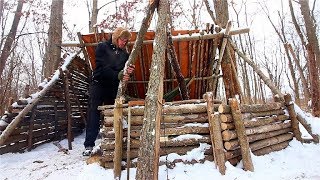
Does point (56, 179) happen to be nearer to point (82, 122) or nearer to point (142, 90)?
point (142, 90)

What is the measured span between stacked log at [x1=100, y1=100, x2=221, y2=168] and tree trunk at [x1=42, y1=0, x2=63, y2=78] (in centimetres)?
444

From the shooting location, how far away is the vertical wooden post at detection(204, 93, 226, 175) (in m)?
4.01

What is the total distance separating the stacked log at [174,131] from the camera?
4.29 m

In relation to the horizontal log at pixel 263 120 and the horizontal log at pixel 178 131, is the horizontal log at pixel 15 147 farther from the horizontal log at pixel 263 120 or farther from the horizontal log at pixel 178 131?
the horizontal log at pixel 263 120

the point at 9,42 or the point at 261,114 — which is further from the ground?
the point at 9,42

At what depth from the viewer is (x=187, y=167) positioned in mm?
4152

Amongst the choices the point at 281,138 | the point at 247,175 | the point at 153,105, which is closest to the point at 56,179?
the point at 153,105

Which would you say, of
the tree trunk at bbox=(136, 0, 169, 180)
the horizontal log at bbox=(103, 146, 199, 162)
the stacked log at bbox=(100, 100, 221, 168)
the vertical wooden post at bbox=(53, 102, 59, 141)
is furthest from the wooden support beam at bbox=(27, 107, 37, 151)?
the tree trunk at bbox=(136, 0, 169, 180)

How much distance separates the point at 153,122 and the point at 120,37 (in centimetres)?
227

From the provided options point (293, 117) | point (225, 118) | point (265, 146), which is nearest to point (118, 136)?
point (225, 118)

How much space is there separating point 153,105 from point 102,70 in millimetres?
1981

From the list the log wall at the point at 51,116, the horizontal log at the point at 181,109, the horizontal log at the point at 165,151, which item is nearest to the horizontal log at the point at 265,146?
the horizontal log at the point at 165,151

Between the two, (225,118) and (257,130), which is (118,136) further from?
(257,130)

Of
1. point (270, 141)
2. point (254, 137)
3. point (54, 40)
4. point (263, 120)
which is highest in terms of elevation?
point (54, 40)
